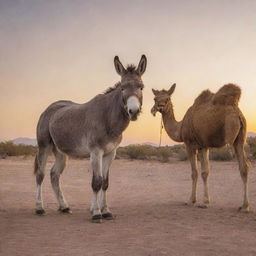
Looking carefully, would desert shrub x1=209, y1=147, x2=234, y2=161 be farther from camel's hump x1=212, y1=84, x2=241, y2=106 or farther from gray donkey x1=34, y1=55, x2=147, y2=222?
gray donkey x1=34, y1=55, x2=147, y2=222

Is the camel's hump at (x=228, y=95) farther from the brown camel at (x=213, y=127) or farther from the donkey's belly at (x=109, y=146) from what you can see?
the donkey's belly at (x=109, y=146)

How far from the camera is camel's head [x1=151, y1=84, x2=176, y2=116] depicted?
10.6 meters

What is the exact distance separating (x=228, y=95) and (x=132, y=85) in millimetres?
2921

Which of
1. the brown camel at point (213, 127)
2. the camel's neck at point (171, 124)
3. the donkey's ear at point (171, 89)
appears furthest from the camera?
the donkey's ear at point (171, 89)

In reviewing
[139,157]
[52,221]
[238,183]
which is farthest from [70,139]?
[139,157]

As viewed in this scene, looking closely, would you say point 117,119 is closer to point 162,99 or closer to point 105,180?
point 105,180

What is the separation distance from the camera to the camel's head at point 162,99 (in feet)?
34.9

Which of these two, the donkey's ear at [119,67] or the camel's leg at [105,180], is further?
the camel's leg at [105,180]

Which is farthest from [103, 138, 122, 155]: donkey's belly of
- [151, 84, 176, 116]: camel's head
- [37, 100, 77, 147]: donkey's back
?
[151, 84, 176, 116]: camel's head

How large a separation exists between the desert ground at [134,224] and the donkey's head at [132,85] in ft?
6.75

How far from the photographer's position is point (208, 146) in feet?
30.5

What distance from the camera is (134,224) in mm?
A: 6984

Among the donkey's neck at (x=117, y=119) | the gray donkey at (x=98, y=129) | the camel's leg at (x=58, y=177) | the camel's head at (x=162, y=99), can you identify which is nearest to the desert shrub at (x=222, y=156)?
the camel's head at (x=162, y=99)

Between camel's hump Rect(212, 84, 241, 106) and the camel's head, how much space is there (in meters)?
1.87
